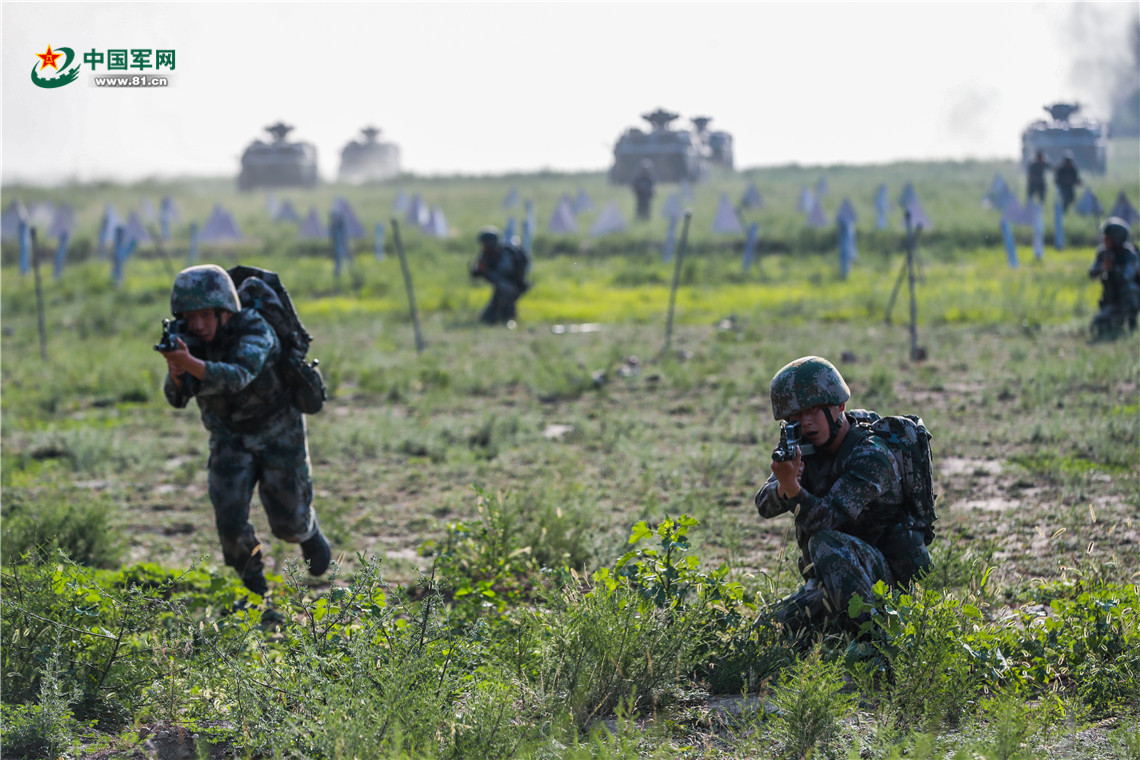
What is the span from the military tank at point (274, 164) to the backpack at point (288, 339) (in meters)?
49.2

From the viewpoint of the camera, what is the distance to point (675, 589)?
448 cm

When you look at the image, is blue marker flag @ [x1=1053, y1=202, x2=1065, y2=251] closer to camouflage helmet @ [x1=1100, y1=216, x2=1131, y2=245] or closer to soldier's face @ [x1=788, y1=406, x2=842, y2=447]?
camouflage helmet @ [x1=1100, y1=216, x2=1131, y2=245]

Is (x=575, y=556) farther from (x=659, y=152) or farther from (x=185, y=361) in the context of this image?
(x=659, y=152)

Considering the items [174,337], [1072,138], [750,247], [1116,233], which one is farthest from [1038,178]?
[174,337]

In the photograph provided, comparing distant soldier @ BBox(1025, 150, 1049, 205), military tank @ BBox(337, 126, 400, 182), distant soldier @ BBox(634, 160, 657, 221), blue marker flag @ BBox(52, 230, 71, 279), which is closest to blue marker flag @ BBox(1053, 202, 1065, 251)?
distant soldier @ BBox(1025, 150, 1049, 205)

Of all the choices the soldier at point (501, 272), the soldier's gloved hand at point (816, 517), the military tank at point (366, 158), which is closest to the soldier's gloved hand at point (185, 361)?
the soldier's gloved hand at point (816, 517)

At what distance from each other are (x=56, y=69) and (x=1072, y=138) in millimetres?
34809

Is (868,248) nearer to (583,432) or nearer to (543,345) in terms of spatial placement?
(543,345)

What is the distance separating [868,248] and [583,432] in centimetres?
1899

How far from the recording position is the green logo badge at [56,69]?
8352mm

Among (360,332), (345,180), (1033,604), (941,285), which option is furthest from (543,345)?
(345,180)

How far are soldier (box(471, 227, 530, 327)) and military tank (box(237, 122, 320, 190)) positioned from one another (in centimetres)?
3681

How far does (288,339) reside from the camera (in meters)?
5.76

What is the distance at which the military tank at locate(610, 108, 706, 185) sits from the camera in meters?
45.7
